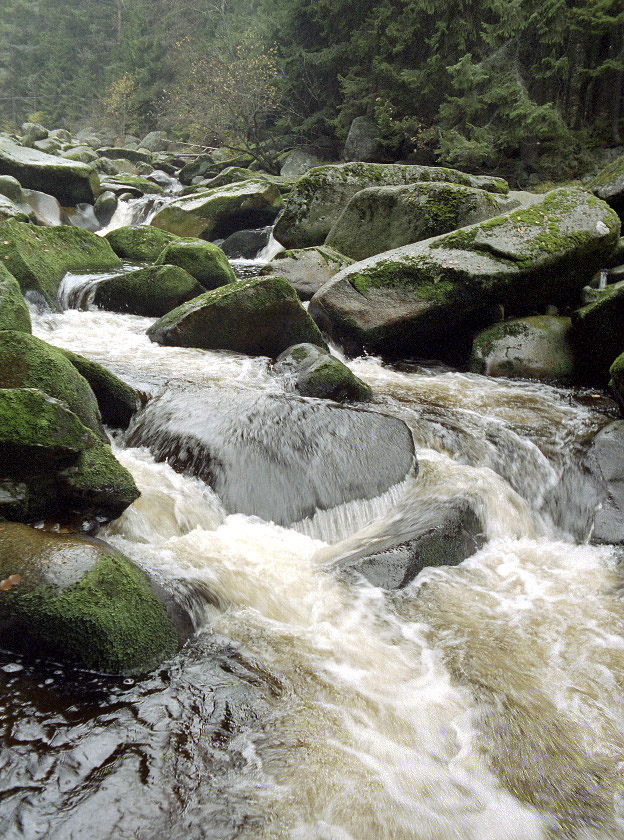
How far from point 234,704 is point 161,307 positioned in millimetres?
7197

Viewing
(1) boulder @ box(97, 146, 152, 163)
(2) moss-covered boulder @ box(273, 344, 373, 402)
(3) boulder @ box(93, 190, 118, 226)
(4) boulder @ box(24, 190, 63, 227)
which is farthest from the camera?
(1) boulder @ box(97, 146, 152, 163)

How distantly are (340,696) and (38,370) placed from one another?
282 centimetres

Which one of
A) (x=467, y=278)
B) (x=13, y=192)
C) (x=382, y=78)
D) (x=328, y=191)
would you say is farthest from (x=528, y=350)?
(x=382, y=78)

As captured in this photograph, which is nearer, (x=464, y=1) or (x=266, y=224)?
(x=266, y=224)

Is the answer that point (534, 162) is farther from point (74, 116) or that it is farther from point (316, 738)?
point (74, 116)

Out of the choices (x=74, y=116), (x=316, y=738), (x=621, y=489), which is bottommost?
(x=621, y=489)

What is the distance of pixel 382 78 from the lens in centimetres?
2084

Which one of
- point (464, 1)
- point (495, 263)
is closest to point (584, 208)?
point (495, 263)

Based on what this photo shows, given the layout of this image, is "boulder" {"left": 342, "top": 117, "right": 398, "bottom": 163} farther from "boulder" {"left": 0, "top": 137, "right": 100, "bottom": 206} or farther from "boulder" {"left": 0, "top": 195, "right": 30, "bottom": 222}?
"boulder" {"left": 0, "top": 195, "right": 30, "bottom": 222}

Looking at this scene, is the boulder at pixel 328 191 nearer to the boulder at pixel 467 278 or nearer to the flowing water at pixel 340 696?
the boulder at pixel 467 278

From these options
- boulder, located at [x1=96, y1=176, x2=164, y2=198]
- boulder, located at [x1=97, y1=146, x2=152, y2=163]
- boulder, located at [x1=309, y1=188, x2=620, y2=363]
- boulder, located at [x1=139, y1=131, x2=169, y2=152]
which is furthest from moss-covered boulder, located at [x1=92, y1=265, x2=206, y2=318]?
boulder, located at [x1=139, y1=131, x2=169, y2=152]

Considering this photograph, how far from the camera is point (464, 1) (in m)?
17.0

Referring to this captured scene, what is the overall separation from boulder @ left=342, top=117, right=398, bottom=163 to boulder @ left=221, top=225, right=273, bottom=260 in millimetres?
8979

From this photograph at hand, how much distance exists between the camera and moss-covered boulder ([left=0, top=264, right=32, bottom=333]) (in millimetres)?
4848
